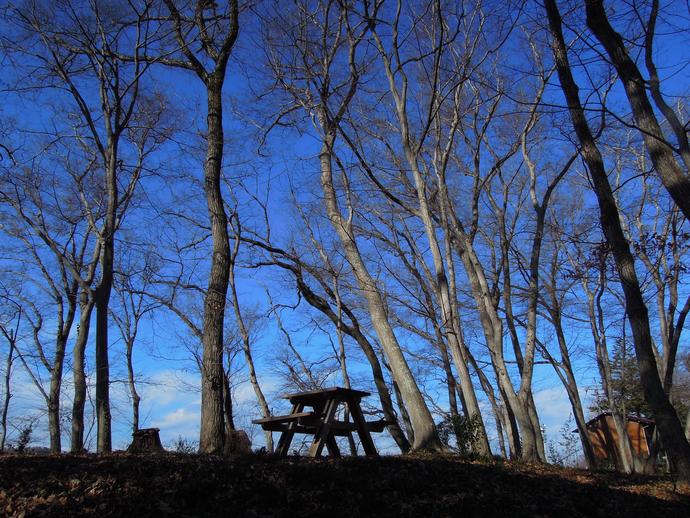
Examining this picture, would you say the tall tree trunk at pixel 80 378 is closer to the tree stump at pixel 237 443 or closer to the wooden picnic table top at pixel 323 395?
the tree stump at pixel 237 443

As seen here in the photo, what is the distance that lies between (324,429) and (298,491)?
1.89m

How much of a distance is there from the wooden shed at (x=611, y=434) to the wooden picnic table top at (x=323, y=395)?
25.4 metres

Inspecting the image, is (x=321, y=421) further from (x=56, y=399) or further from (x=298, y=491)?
(x=56, y=399)

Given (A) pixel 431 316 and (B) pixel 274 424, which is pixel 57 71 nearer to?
(B) pixel 274 424

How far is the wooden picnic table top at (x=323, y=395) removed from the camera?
6.10 metres

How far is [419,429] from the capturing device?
791cm

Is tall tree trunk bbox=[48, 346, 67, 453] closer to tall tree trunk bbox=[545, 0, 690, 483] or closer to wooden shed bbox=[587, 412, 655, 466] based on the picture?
tall tree trunk bbox=[545, 0, 690, 483]

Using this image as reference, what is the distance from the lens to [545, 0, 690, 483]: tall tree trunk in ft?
20.5

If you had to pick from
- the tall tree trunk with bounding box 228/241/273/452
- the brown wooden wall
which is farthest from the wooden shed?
the tall tree trunk with bounding box 228/241/273/452

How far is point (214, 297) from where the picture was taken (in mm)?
6891

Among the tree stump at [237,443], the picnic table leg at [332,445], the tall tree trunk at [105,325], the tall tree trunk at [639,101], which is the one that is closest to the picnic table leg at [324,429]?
the picnic table leg at [332,445]

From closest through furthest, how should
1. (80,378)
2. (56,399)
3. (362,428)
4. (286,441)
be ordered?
(286,441)
(362,428)
(80,378)
(56,399)

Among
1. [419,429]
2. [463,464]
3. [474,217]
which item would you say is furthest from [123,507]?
[474,217]

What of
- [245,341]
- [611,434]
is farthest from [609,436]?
[245,341]
